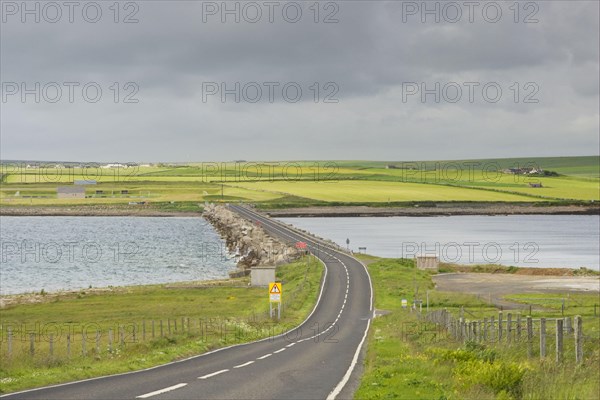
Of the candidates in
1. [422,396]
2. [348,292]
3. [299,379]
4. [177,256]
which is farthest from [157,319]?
[177,256]

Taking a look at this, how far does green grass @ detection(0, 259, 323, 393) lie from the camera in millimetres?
28094

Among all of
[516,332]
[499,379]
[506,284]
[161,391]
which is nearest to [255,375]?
[161,391]

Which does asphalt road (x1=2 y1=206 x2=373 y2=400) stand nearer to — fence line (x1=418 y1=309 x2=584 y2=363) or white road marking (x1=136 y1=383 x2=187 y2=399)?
white road marking (x1=136 y1=383 x2=187 y2=399)

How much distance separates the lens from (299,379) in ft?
82.3

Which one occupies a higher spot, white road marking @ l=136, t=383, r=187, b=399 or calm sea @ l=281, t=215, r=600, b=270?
white road marking @ l=136, t=383, r=187, b=399

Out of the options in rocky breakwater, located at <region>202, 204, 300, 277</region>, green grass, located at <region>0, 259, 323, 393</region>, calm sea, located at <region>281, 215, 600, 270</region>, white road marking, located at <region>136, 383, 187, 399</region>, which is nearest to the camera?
white road marking, located at <region>136, 383, 187, 399</region>

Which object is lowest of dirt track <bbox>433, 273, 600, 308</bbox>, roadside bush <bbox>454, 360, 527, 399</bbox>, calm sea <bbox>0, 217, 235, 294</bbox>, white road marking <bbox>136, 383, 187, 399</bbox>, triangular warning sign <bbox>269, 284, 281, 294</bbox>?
dirt track <bbox>433, 273, 600, 308</bbox>

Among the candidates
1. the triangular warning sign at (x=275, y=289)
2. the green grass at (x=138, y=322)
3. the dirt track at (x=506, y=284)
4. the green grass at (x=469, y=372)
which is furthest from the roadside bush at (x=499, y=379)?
the dirt track at (x=506, y=284)

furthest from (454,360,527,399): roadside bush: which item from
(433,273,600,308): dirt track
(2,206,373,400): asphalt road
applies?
(433,273,600,308): dirt track

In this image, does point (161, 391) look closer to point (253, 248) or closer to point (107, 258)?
point (253, 248)

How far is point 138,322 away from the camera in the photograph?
58594mm

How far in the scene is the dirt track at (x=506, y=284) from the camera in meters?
82.8

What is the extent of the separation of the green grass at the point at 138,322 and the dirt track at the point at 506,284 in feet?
49.1

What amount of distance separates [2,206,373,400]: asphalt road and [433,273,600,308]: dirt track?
35660 millimetres
